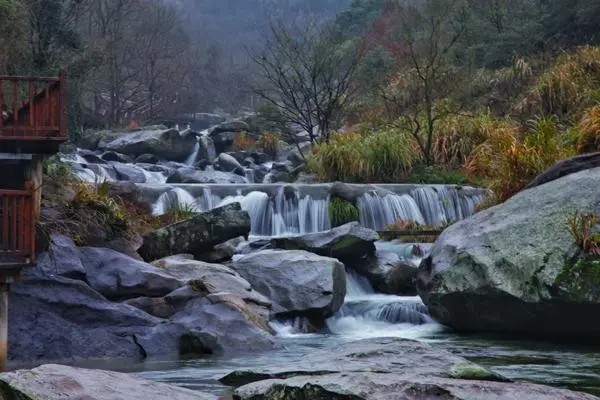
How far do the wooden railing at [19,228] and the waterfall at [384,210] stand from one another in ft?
32.7

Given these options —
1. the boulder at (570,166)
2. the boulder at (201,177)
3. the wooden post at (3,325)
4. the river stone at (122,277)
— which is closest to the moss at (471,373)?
the wooden post at (3,325)

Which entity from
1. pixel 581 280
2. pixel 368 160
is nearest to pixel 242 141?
pixel 368 160

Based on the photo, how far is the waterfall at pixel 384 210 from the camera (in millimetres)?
18141

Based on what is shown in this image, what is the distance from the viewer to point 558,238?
11.0 meters

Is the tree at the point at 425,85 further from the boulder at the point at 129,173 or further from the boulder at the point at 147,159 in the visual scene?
the boulder at the point at 147,159

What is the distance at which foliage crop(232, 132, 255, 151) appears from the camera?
32875 mm

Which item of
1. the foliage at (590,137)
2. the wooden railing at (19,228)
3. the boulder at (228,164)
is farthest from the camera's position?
the boulder at (228,164)

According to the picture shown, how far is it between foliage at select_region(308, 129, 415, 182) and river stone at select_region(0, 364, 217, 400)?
1557 cm

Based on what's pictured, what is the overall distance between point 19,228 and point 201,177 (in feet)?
48.7

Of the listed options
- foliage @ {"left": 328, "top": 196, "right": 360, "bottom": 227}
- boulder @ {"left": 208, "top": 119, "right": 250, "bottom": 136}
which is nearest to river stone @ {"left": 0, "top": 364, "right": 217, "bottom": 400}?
foliage @ {"left": 328, "top": 196, "right": 360, "bottom": 227}

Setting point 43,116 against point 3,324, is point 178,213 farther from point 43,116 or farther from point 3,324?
point 3,324

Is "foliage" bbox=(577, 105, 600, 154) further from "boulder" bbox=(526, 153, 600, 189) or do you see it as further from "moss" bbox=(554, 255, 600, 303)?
"moss" bbox=(554, 255, 600, 303)

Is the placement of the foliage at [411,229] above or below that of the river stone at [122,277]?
above

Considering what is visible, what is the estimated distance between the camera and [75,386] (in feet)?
17.9
